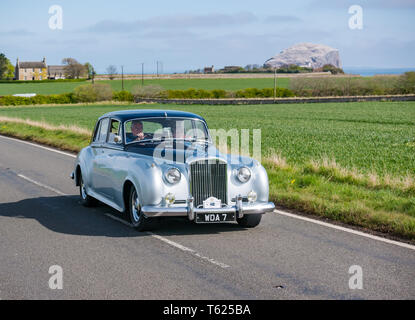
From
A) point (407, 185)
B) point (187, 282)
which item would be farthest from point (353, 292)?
point (407, 185)

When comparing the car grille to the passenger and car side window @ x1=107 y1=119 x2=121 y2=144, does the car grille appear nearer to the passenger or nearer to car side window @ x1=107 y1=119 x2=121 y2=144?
the passenger

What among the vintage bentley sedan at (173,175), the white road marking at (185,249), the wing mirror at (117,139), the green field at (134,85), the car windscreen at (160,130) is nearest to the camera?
the white road marking at (185,249)

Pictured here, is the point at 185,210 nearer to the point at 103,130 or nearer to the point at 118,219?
the point at 118,219

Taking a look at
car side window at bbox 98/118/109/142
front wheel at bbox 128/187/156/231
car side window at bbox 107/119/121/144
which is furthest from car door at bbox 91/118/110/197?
front wheel at bbox 128/187/156/231

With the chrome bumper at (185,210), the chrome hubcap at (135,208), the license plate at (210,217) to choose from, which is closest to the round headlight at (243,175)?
the chrome bumper at (185,210)

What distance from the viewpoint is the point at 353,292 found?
5648mm

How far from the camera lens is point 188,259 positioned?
6961 millimetres

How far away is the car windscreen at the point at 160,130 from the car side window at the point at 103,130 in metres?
0.76

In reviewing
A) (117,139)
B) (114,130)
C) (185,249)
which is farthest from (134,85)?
(185,249)

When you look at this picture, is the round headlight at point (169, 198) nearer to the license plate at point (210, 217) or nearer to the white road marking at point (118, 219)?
the license plate at point (210, 217)

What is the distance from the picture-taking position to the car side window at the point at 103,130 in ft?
33.8

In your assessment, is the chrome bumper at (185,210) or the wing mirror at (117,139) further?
the wing mirror at (117,139)

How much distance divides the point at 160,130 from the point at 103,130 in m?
Answer: 1.35
